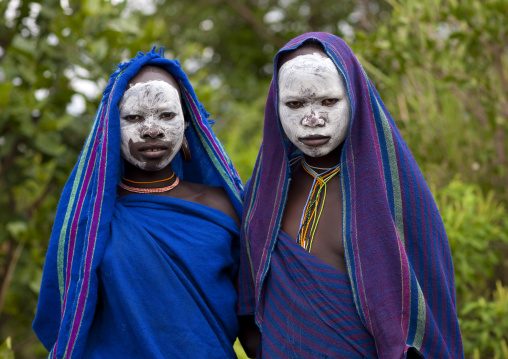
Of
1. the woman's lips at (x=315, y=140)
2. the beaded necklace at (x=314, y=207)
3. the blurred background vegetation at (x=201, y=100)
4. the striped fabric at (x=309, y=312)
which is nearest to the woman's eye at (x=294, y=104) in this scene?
the woman's lips at (x=315, y=140)

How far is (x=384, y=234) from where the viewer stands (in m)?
2.04

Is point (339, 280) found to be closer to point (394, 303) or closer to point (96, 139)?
point (394, 303)

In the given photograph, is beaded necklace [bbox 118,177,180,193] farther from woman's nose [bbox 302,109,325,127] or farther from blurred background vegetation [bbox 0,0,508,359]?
blurred background vegetation [bbox 0,0,508,359]

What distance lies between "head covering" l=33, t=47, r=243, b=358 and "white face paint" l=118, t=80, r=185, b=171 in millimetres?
41

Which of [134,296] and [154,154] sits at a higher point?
[154,154]

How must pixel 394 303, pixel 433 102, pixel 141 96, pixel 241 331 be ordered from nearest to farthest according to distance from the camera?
pixel 394 303, pixel 141 96, pixel 241 331, pixel 433 102

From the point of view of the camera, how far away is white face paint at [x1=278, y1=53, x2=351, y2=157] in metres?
2.08

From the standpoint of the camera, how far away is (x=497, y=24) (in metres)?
3.67

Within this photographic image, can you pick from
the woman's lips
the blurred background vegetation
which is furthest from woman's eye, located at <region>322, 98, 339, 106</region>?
the blurred background vegetation

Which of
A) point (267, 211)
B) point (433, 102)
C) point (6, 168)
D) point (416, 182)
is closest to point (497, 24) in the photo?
point (433, 102)

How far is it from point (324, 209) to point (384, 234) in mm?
243

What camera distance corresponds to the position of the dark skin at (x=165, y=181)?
2.32 meters

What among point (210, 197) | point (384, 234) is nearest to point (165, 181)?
point (210, 197)

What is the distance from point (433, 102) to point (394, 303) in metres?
2.49
